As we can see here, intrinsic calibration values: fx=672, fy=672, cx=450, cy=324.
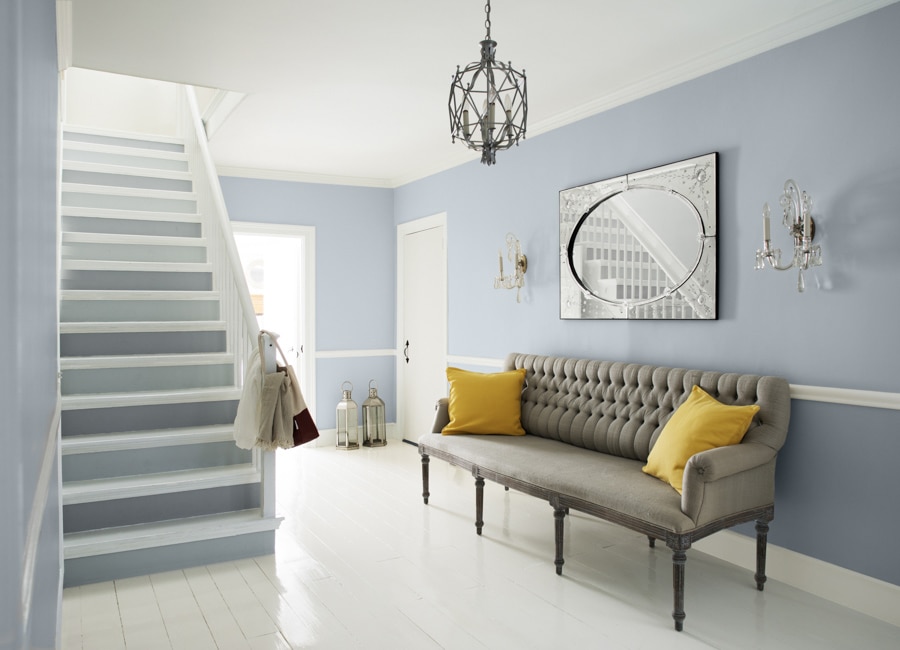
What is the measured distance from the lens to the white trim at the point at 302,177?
640cm

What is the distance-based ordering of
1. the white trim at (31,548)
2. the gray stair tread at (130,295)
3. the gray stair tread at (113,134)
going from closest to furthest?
the white trim at (31,548)
the gray stair tread at (130,295)
the gray stair tread at (113,134)

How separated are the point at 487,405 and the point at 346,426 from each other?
8.26 ft

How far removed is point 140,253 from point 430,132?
7.65 ft

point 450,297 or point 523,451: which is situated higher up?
point 450,297

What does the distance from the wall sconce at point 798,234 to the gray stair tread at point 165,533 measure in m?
2.87

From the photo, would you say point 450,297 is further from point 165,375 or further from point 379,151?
point 165,375

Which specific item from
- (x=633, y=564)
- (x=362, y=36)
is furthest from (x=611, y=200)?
(x=633, y=564)

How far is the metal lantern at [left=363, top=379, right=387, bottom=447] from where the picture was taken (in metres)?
6.72

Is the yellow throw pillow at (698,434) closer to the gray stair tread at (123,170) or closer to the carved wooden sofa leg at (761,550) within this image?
the carved wooden sofa leg at (761,550)

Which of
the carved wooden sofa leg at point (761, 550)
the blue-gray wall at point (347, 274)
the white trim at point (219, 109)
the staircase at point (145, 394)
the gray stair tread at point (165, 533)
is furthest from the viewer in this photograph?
the blue-gray wall at point (347, 274)

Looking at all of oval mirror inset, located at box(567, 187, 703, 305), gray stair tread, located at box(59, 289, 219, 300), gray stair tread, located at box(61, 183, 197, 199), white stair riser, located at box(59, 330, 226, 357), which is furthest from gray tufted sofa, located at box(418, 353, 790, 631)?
gray stair tread, located at box(61, 183, 197, 199)

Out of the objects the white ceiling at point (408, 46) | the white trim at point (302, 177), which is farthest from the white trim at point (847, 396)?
the white trim at point (302, 177)

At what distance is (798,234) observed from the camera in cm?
313

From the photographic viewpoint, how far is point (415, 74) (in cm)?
396
